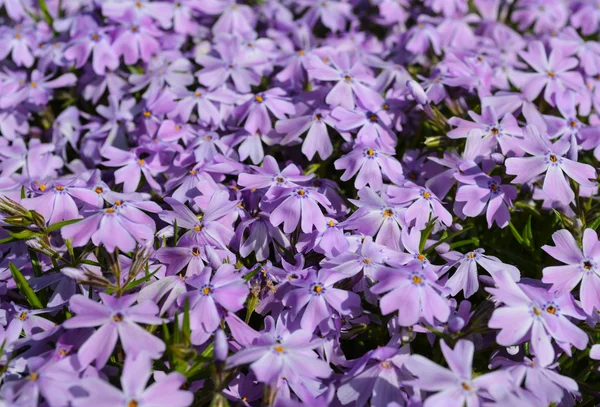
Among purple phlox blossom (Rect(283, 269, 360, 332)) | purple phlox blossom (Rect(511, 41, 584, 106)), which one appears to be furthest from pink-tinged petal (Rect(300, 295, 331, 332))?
purple phlox blossom (Rect(511, 41, 584, 106))

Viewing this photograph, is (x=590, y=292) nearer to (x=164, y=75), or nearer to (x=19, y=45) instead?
(x=164, y=75)

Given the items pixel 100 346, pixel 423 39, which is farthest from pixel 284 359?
pixel 423 39

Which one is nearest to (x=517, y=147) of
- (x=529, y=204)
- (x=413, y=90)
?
(x=529, y=204)

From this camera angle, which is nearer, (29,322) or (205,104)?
(29,322)

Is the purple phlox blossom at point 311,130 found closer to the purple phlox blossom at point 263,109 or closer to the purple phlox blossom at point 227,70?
the purple phlox blossom at point 263,109

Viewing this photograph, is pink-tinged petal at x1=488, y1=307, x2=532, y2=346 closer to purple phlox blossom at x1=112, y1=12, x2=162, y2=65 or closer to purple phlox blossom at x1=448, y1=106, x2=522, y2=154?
purple phlox blossom at x1=448, y1=106, x2=522, y2=154
